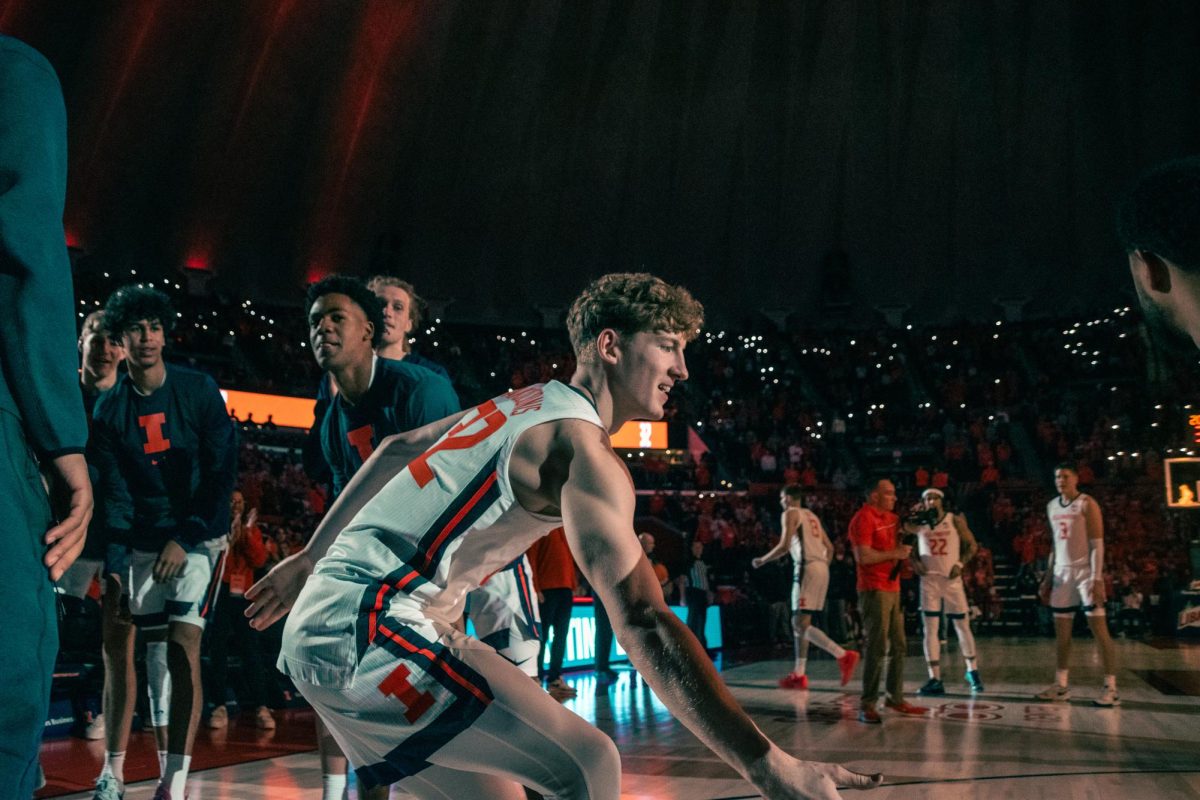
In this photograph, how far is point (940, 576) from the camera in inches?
424

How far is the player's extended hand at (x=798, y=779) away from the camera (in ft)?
5.97

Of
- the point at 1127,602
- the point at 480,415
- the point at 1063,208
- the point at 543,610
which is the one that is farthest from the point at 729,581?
the point at 1063,208

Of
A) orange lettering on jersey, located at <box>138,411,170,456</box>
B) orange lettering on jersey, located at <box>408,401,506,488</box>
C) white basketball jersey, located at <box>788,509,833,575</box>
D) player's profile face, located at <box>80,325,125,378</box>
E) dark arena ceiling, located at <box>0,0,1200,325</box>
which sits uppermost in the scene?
dark arena ceiling, located at <box>0,0,1200,325</box>

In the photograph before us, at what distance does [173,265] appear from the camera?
1199 inches

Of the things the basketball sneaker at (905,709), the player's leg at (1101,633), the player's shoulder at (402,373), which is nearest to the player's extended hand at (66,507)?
the player's shoulder at (402,373)

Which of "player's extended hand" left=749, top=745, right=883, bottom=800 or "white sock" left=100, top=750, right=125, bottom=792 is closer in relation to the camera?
"player's extended hand" left=749, top=745, right=883, bottom=800

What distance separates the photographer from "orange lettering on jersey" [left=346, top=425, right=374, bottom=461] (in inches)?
175

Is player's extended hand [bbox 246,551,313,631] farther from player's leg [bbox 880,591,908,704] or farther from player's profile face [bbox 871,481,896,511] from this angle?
player's profile face [bbox 871,481,896,511]

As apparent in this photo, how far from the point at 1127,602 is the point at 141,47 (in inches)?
1020

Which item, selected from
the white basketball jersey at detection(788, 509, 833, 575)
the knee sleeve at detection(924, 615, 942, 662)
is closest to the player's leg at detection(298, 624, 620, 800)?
the knee sleeve at detection(924, 615, 942, 662)

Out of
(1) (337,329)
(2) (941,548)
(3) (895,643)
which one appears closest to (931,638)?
(2) (941,548)

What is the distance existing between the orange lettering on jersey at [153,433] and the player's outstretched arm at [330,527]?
109 inches

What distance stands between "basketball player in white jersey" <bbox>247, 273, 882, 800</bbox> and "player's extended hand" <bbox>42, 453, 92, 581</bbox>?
1.60ft

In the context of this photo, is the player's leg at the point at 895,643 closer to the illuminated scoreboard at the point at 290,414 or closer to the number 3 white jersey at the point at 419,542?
the number 3 white jersey at the point at 419,542
